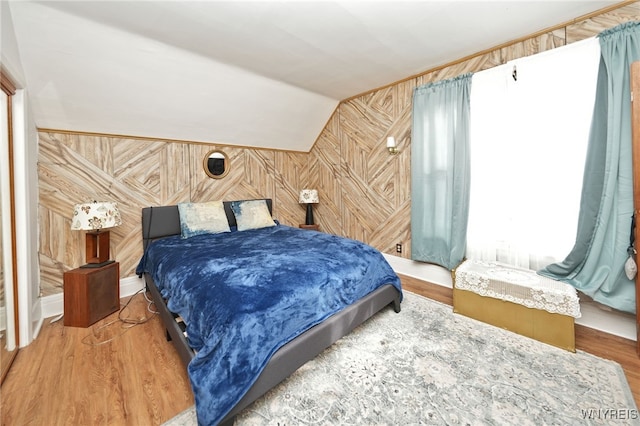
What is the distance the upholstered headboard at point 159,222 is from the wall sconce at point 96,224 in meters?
0.48

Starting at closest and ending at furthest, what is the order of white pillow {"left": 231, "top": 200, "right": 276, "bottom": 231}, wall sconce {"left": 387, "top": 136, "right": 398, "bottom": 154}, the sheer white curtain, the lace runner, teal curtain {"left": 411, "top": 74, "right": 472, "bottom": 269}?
the lace runner → the sheer white curtain → teal curtain {"left": 411, "top": 74, "right": 472, "bottom": 269} → wall sconce {"left": 387, "top": 136, "right": 398, "bottom": 154} → white pillow {"left": 231, "top": 200, "right": 276, "bottom": 231}

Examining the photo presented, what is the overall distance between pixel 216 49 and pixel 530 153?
10.4ft

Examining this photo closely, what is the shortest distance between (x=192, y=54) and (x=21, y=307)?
260cm

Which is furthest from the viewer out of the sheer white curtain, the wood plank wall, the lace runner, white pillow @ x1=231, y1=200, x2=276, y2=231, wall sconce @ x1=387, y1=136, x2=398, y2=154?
white pillow @ x1=231, y1=200, x2=276, y2=231

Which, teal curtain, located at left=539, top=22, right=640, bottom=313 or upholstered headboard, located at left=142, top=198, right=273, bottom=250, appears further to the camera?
upholstered headboard, located at left=142, top=198, right=273, bottom=250

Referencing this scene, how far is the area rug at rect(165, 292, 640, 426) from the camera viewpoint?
137 centimetres

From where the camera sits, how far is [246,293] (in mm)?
1526

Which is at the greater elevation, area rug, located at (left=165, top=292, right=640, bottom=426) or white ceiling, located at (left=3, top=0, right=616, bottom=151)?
white ceiling, located at (left=3, top=0, right=616, bottom=151)

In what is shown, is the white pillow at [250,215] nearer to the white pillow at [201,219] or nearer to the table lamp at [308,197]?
the white pillow at [201,219]

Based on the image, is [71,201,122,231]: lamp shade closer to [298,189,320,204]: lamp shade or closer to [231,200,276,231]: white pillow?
[231,200,276,231]: white pillow

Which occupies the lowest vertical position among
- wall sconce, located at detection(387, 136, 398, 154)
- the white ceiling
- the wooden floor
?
the wooden floor

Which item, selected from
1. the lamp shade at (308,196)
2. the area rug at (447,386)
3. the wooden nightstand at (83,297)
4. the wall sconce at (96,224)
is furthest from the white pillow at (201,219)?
the area rug at (447,386)

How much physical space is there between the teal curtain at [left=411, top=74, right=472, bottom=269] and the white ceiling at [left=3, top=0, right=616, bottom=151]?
0.43 m

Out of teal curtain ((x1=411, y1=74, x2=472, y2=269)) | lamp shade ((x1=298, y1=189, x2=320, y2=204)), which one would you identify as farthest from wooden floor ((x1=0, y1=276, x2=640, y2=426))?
lamp shade ((x1=298, y1=189, x2=320, y2=204))
